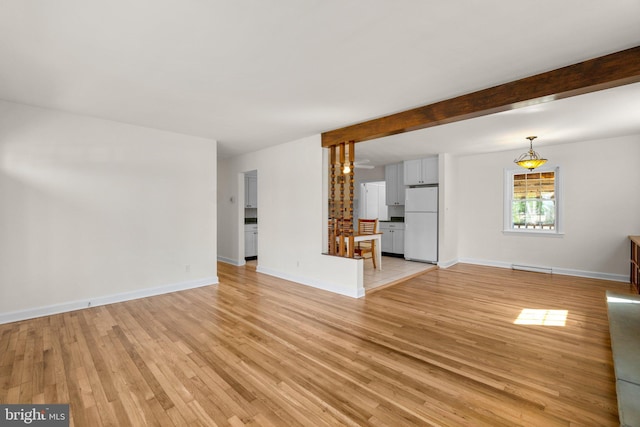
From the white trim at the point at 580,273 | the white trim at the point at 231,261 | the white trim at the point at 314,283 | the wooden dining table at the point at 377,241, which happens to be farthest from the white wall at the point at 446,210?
the white trim at the point at 231,261

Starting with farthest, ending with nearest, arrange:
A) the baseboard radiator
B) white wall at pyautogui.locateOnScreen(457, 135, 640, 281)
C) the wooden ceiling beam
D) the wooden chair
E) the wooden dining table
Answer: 1. the wooden chair
2. the baseboard radiator
3. the wooden dining table
4. white wall at pyautogui.locateOnScreen(457, 135, 640, 281)
5. the wooden ceiling beam

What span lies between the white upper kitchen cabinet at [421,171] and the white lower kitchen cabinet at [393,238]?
4.05 ft

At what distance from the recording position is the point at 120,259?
4.14 meters

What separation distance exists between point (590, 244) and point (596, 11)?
5158mm

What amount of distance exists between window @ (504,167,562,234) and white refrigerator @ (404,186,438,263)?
1.52 m

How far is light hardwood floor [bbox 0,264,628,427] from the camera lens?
1854 mm

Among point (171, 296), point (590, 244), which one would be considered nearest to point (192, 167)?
point (171, 296)

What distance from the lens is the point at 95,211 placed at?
12.9 feet

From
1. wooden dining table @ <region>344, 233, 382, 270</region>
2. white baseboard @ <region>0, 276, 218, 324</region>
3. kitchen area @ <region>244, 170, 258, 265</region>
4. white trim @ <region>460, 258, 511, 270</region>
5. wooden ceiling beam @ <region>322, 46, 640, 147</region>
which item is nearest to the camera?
wooden ceiling beam @ <region>322, 46, 640, 147</region>

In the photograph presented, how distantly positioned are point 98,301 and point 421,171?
262 inches

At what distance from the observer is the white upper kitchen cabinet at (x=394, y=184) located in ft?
25.1

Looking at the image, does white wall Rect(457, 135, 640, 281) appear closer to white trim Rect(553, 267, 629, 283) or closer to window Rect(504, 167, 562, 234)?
white trim Rect(553, 267, 629, 283)

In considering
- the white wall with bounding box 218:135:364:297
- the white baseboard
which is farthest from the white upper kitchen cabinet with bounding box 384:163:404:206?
the white baseboard

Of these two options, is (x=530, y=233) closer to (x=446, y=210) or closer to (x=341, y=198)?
(x=446, y=210)
